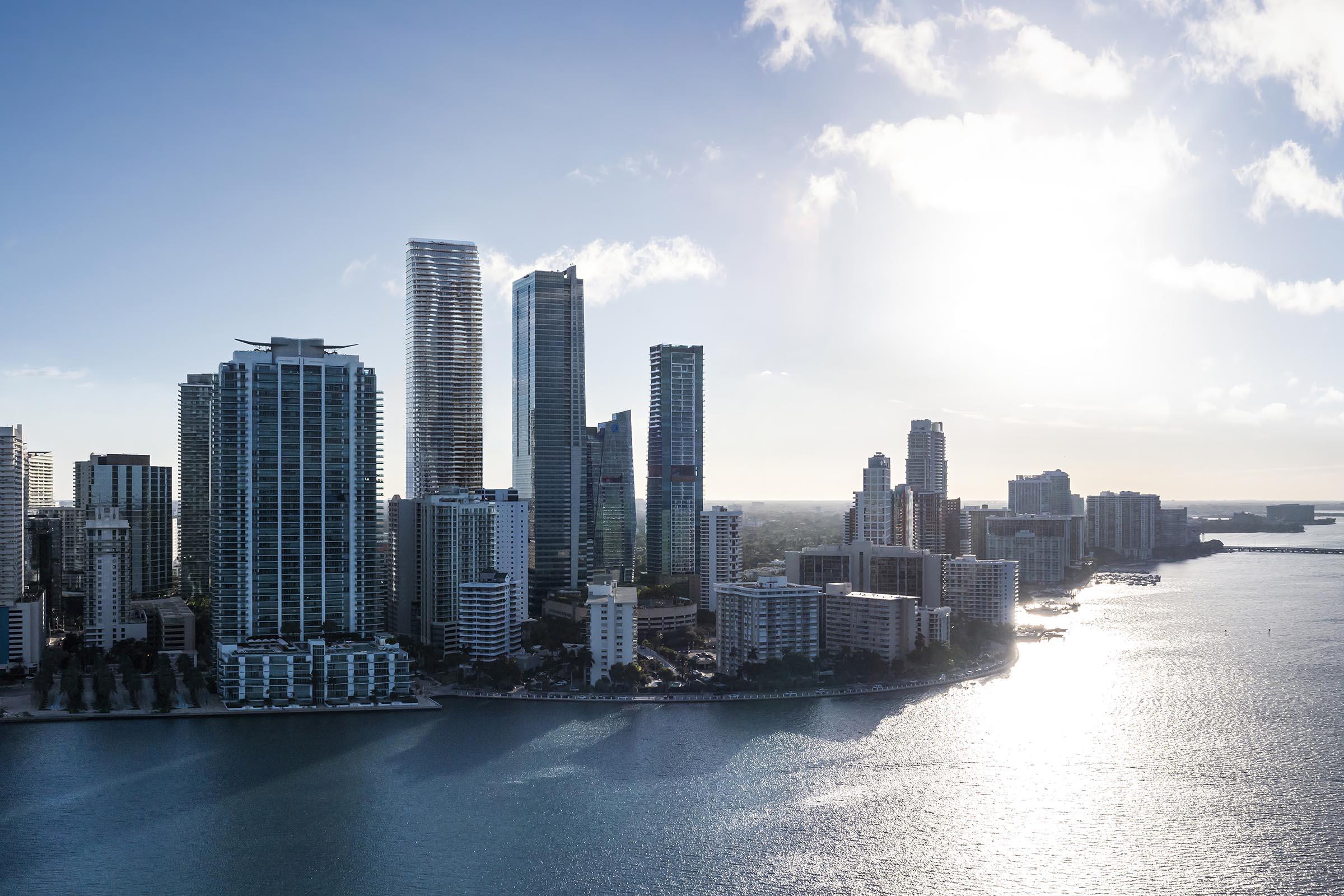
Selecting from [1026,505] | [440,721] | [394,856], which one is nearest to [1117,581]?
[1026,505]

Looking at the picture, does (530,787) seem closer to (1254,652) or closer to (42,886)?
(42,886)

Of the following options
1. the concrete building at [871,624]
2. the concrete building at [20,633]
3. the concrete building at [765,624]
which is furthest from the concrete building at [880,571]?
the concrete building at [20,633]

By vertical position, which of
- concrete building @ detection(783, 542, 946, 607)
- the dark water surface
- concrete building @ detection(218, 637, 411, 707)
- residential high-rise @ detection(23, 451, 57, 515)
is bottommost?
the dark water surface

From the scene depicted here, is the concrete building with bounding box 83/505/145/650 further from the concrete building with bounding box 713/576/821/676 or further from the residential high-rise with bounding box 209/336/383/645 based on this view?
the concrete building with bounding box 713/576/821/676

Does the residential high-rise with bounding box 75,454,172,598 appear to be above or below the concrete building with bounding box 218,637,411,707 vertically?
above

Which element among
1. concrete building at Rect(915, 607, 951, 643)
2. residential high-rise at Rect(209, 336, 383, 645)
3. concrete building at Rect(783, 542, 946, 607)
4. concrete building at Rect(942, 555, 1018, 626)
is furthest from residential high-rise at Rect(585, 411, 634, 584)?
residential high-rise at Rect(209, 336, 383, 645)

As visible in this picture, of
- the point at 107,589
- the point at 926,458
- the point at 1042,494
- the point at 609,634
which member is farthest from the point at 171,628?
the point at 1042,494
